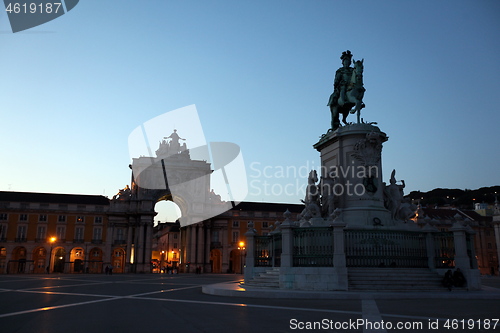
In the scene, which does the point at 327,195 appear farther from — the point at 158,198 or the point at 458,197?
the point at 458,197

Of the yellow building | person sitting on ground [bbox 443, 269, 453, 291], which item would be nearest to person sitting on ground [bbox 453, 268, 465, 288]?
person sitting on ground [bbox 443, 269, 453, 291]

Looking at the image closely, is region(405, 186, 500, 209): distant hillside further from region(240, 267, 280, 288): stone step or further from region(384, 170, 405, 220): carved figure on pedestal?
region(240, 267, 280, 288): stone step

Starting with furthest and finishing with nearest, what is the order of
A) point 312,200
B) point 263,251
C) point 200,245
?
point 200,245
point 263,251
point 312,200

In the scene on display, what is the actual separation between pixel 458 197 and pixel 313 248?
470ft

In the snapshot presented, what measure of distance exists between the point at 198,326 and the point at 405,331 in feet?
11.9

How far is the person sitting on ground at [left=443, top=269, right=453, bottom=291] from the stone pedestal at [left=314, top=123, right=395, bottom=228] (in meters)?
3.11

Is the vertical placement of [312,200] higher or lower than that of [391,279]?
higher

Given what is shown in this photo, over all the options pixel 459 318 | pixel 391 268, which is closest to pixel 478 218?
pixel 391 268

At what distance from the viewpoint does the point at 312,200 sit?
60.6 ft

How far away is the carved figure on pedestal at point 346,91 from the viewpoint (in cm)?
1923

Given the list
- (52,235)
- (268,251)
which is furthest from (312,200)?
(52,235)

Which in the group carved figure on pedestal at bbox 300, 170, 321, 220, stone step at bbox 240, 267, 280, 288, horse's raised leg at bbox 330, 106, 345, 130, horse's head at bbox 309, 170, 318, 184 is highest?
horse's raised leg at bbox 330, 106, 345, 130

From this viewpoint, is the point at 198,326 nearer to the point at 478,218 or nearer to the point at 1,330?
the point at 1,330

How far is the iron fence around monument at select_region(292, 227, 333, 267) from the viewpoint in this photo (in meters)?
14.8
